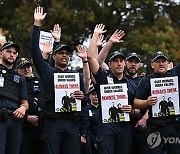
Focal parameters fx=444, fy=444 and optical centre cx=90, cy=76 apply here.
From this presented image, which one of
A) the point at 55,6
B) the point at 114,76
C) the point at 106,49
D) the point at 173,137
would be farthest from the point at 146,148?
the point at 55,6

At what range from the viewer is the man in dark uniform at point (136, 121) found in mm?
7090

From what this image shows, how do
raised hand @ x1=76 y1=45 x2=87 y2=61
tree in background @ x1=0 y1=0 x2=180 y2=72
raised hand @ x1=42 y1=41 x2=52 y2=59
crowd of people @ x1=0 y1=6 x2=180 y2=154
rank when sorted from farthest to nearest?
tree in background @ x1=0 y1=0 x2=180 y2=72 → raised hand @ x1=42 y1=41 x2=52 y2=59 → raised hand @ x1=76 y1=45 x2=87 y2=61 → crowd of people @ x1=0 y1=6 x2=180 y2=154

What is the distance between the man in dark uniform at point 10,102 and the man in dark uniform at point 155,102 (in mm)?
1779

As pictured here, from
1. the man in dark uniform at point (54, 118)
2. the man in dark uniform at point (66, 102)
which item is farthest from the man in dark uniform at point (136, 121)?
the man in dark uniform at point (66, 102)

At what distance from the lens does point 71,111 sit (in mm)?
6629

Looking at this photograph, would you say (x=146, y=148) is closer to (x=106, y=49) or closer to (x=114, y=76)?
(x=114, y=76)

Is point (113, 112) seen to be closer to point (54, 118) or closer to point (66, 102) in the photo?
point (66, 102)

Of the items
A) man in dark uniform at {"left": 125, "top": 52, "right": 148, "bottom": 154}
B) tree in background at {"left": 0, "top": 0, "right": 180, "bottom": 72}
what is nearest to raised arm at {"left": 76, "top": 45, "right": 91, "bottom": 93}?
man in dark uniform at {"left": 125, "top": 52, "right": 148, "bottom": 154}

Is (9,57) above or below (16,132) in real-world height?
above

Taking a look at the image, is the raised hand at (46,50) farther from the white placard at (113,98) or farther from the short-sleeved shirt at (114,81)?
the white placard at (113,98)

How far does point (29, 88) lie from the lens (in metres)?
7.40

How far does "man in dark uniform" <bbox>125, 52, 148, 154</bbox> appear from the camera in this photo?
709 cm

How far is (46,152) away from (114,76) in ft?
5.31

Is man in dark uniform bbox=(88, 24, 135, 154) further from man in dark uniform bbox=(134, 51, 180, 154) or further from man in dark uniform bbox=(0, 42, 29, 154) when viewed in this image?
man in dark uniform bbox=(0, 42, 29, 154)
